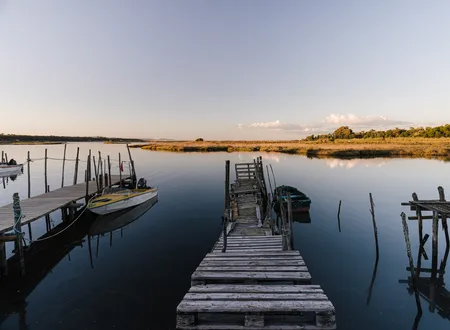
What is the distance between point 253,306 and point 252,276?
1.44m

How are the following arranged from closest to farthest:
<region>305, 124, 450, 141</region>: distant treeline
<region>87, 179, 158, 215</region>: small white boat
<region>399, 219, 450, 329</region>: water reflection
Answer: <region>399, 219, 450, 329</region>: water reflection
<region>87, 179, 158, 215</region>: small white boat
<region>305, 124, 450, 141</region>: distant treeline

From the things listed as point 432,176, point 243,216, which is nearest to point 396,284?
point 243,216

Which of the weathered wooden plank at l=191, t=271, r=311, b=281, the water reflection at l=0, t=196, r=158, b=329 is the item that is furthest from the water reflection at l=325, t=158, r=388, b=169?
the weathered wooden plank at l=191, t=271, r=311, b=281

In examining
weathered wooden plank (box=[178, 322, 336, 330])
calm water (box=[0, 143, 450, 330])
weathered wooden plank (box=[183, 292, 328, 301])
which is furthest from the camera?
calm water (box=[0, 143, 450, 330])

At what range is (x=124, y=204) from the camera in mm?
22547

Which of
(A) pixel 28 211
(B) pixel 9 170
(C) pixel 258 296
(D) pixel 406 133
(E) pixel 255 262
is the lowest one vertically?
(A) pixel 28 211

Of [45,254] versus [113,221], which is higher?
[113,221]

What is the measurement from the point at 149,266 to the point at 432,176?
4503 centimetres

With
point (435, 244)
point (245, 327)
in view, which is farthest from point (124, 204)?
point (435, 244)

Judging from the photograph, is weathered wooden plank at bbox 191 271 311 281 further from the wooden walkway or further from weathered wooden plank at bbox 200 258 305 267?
the wooden walkway

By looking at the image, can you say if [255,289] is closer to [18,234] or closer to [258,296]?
[258,296]

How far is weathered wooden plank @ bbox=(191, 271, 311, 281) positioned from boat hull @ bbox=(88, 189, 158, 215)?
55.1 feet

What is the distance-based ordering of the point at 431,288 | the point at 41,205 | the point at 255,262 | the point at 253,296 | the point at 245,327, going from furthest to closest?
the point at 41,205
the point at 431,288
the point at 255,262
the point at 253,296
the point at 245,327

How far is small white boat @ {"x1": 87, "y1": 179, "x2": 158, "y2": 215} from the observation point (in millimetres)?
20406
